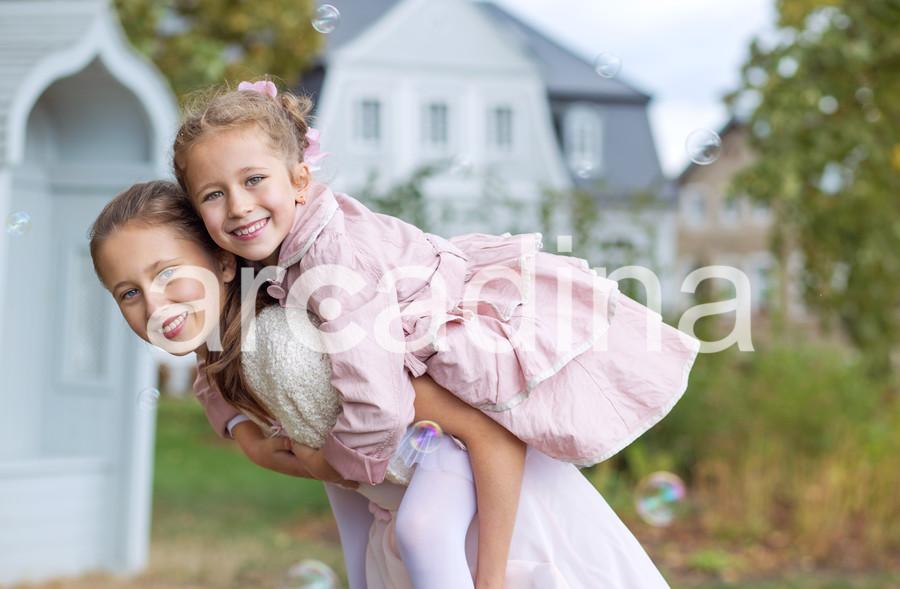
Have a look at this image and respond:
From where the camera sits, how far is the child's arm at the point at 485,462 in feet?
6.05

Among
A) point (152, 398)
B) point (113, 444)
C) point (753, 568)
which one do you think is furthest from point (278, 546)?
point (152, 398)

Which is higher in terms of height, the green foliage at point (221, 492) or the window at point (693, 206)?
the window at point (693, 206)

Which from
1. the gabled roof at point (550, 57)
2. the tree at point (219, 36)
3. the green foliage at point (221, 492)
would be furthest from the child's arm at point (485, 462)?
the gabled roof at point (550, 57)

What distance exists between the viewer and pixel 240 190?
1.78 metres

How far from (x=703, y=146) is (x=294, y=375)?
8.90 feet

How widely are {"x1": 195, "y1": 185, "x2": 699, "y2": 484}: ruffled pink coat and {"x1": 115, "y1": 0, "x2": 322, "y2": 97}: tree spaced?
28.0 feet

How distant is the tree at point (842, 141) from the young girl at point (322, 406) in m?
6.99

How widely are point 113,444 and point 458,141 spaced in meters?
17.5

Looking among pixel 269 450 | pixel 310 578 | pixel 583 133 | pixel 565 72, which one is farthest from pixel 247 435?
pixel 565 72

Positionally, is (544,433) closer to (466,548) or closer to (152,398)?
(466,548)

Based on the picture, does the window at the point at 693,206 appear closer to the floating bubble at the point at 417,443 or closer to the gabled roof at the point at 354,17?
the gabled roof at the point at 354,17

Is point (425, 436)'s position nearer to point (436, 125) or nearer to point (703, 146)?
point (703, 146)

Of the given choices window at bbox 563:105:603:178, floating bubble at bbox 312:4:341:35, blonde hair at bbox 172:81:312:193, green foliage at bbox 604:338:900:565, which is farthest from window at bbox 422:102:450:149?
blonde hair at bbox 172:81:312:193

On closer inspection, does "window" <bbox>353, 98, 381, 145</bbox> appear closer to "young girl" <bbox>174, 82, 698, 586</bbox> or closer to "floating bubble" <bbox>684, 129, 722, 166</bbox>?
"floating bubble" <bbox>684, 129, 722, 166</bbox>
